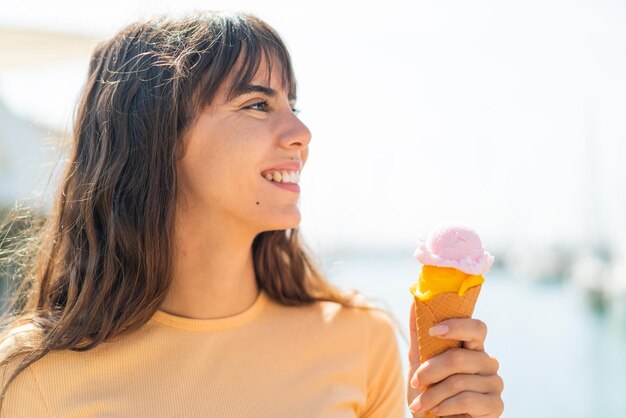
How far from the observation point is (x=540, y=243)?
40531mm

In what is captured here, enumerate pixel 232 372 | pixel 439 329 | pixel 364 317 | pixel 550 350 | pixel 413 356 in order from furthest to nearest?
pixel 550 350, pixel 364 317, pixel 232 372, pixel 413 356, pixel 439 329

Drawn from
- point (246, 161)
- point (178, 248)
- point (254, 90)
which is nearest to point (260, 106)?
point (254, 90)

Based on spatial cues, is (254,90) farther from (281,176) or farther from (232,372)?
(232,372)

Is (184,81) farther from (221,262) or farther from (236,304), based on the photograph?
(236,304)

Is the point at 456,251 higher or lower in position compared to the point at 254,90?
lower

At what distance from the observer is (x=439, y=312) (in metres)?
1.65

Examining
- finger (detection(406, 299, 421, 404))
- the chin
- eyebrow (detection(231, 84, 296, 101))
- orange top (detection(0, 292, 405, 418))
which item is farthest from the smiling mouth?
finger (detection(406, 299, 421, 404))

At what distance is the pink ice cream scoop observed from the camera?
162cm

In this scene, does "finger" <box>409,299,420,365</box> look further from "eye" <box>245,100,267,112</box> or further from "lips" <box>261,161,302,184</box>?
"eye" <box>245,100,267,112</box>

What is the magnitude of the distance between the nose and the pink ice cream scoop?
1.95ft

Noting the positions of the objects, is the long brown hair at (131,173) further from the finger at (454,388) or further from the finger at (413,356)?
the finger at (454,388)

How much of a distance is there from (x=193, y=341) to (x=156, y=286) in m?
0.20

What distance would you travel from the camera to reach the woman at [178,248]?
195cm

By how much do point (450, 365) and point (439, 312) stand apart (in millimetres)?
124
